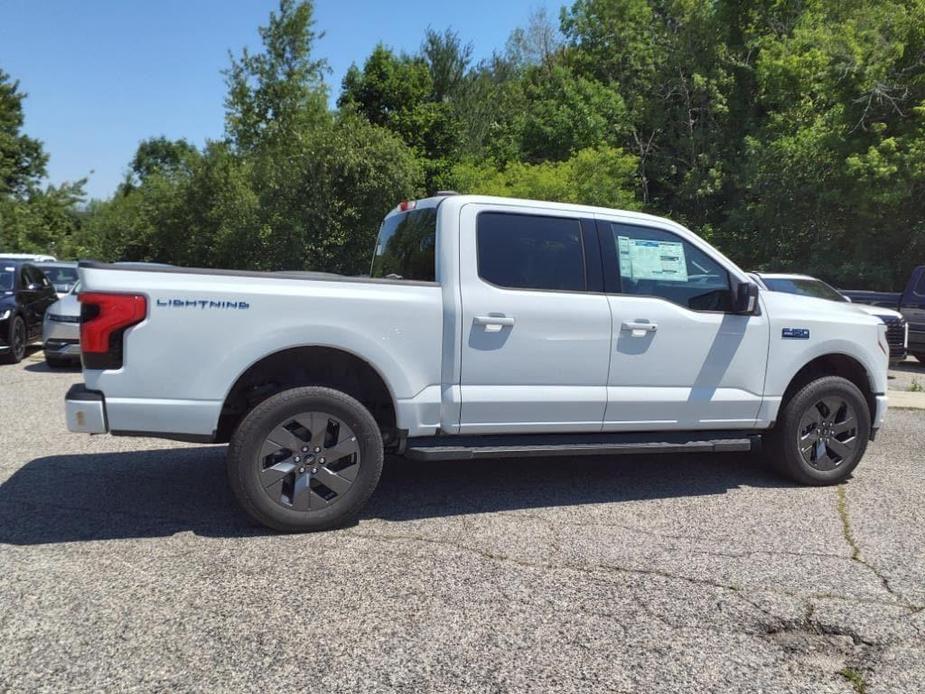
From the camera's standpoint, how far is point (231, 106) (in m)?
26.0

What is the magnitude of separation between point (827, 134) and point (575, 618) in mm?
19630

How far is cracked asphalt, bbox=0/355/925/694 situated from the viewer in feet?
10.1

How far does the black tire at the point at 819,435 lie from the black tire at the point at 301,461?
10.0ft

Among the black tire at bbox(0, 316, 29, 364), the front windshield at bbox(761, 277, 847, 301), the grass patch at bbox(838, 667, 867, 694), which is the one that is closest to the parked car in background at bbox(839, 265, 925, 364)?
the front windshield at bbox(761, 277, 847, 301)

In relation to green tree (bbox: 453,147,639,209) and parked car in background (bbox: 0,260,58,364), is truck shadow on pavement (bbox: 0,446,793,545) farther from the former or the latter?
green tree (bbox: 453,147,639,209)

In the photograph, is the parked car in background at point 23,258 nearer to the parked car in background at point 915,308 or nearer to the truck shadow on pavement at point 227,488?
the truck shadow on pavement at point 227,488

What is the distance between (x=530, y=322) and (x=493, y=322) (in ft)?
0.83

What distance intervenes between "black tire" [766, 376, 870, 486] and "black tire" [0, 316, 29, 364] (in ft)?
36.6

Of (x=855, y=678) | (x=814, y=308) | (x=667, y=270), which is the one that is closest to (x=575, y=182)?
(x=814, y=308)

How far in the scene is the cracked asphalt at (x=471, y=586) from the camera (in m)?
3.09

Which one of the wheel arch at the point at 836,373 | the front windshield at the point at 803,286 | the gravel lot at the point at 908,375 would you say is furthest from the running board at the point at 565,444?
the gravel lot at the point at 908,375

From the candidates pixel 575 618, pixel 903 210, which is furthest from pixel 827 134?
pixel 575 618

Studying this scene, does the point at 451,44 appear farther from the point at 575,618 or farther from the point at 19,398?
the point at 575,618

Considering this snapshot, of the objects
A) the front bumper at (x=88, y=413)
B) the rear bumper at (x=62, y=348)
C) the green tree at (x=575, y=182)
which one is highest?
the green tree at (x=575, y=182)
